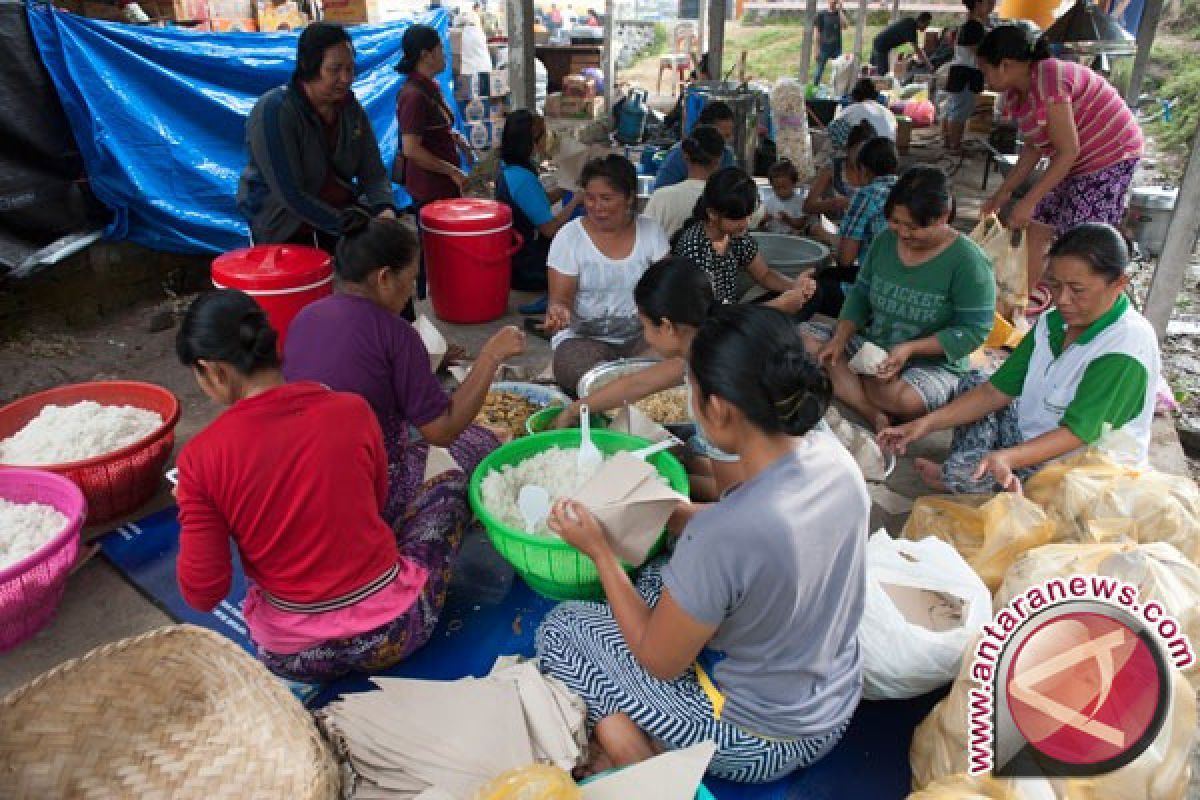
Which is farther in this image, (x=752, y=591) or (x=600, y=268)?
(x=600, y=268)

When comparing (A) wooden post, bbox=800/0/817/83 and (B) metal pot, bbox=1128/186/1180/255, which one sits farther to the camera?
(A) wooden post, bbox=800/0/817/83

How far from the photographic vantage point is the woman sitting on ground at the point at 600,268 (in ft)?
10.8

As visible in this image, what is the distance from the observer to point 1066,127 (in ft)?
12.1

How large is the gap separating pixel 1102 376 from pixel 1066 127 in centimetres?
198

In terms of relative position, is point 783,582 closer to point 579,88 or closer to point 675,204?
point 675,204

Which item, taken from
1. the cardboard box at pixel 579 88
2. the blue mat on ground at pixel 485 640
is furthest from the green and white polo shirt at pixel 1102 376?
the cardboard box at pixel 579 88

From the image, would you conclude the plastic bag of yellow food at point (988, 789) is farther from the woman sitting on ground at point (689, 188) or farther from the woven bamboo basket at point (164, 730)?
the woman sitting on ground at point (689, 188)

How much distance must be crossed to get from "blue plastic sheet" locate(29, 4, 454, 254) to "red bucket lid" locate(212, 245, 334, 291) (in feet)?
5.86

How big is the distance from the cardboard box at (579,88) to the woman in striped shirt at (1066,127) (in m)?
8.07

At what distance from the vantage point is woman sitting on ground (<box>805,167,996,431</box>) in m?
3.03

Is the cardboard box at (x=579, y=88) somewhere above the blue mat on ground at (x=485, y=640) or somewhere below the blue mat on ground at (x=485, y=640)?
above

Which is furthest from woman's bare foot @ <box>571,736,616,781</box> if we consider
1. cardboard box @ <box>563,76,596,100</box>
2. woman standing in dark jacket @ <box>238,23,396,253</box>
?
cardboard box @ <box>563,76,596,100</box>

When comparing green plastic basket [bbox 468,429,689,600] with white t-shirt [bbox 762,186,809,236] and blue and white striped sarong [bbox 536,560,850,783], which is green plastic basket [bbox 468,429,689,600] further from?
white t-shirt [bbox 762,186,809,236]

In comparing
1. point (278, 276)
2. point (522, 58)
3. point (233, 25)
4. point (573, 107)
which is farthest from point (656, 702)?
point (573, 107)
